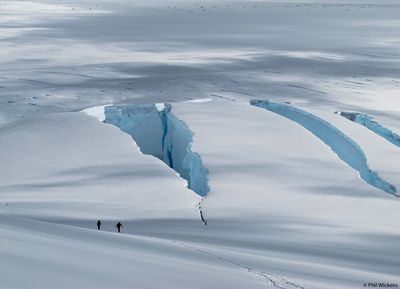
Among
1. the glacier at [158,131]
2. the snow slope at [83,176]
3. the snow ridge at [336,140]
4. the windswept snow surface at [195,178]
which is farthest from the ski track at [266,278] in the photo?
the glacier at [158,131]

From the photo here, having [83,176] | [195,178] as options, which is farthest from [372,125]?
[83,176]

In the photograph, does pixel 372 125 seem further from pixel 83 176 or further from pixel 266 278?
pixel 266 278

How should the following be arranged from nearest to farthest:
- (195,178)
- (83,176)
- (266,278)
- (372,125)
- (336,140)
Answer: (266,278) < (83,176) < (195,178) < (336,140) < (372,125)

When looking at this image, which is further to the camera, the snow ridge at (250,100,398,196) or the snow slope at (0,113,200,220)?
the snow ridge at (250,100,398,196)

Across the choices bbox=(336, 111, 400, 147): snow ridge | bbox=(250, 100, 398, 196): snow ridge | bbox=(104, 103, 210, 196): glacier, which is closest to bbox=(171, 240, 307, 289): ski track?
bbox=(250, 100, 398, 196): snow ridge

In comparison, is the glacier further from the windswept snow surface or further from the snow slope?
the snow slope
